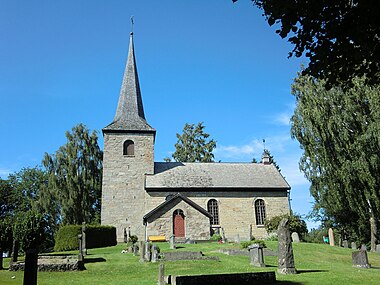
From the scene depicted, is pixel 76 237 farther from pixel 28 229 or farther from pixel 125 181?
pixel 28 229

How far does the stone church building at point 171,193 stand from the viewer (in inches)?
1215

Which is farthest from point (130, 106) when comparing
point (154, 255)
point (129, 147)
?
point (154, 255)

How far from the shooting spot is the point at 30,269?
280 inches

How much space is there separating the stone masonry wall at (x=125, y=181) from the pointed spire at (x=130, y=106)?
2.74 feet

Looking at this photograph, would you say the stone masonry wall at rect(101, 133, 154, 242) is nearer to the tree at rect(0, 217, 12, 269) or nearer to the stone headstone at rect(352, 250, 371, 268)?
the tree at rect(0, 217, 12, 269)

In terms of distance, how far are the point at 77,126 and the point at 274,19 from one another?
3790 cm

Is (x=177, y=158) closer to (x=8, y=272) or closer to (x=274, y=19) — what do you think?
(x=8, y=272)

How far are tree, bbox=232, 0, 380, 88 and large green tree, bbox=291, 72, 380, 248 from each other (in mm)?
17591

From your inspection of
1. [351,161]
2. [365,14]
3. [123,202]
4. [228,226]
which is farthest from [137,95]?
[365,14]

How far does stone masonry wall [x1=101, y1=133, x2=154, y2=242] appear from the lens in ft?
105

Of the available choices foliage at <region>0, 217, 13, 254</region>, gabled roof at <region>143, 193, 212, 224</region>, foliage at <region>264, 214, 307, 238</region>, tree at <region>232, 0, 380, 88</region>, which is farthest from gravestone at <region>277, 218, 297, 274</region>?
gabled roof at <region>143, 193, 212, 224</region>

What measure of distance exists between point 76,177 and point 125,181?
8.53 meters

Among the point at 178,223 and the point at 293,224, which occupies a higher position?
the point at 178,223

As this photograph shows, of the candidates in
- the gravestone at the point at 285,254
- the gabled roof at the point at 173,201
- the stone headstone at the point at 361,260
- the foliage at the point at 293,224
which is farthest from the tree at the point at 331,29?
the gabled roof at the point at 173,201
